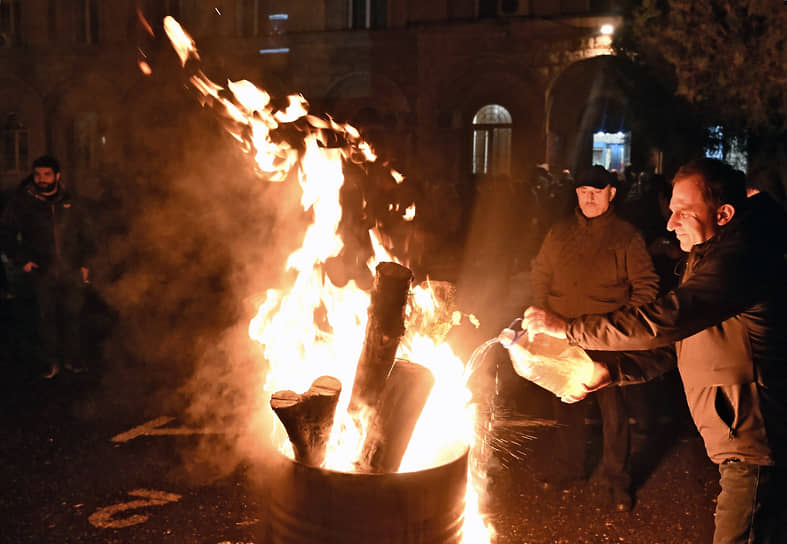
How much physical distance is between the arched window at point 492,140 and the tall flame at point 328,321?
19.1 m

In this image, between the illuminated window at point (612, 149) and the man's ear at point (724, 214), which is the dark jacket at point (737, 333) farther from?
the illuminated window at point (612, 149)

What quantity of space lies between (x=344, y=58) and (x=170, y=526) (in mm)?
21909

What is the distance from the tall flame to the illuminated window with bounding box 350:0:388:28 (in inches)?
813

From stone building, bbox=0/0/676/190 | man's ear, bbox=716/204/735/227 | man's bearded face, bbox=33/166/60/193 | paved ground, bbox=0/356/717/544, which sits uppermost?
stone building, bbox=0/0/676/190

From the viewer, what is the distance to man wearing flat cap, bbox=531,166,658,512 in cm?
504

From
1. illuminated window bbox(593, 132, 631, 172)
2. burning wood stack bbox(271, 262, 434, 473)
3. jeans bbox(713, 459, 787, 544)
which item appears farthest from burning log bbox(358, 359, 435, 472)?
illuminated window bbox(593, 132, 631, 172)

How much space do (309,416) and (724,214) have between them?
1842 millimetres

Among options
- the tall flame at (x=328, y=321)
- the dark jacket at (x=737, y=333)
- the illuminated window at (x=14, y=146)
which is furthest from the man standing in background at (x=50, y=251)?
the illuminated window at (x=14, y=146)

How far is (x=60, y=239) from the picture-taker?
7.82 meters

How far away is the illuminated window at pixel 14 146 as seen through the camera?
2866cm

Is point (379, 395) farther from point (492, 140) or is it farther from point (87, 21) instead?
point (87, 21)

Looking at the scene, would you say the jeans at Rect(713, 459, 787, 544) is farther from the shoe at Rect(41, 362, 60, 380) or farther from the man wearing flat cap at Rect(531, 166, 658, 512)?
the shoe at Rect(41, 362, 60, 380)

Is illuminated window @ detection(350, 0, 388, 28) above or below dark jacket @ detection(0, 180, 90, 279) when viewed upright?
above

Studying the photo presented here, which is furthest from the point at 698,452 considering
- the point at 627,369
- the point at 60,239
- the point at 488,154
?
the point at 488,154
